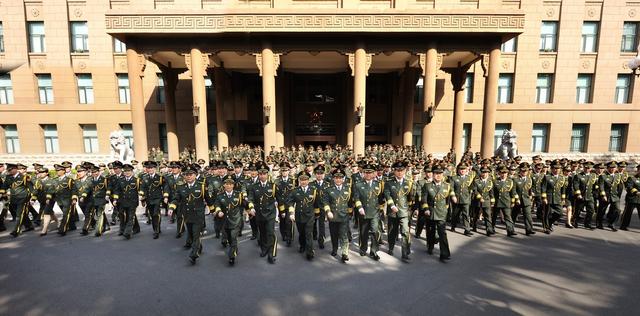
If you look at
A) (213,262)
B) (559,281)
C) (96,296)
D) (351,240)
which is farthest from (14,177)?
(559,281)

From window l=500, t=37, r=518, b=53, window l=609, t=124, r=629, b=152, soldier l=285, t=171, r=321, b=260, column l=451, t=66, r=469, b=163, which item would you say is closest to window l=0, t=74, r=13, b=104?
soldier l=285, t=171, r=321, b=260

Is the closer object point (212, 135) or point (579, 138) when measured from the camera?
point (579, 138)

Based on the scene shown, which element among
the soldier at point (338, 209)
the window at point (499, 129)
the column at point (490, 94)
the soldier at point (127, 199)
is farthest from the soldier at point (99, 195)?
the window at point (499, 129)

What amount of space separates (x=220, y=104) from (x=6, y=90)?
620 inches

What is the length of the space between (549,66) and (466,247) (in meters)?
21.0

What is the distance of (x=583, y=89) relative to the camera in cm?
2123

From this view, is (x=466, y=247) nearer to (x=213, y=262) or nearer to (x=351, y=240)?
(x=351, y=240)

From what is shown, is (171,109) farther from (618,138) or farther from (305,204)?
(618,138)

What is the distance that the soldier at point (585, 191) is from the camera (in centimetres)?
833

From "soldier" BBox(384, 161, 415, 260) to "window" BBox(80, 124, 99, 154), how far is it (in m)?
24.0

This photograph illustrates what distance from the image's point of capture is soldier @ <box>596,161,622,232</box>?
8219 mm

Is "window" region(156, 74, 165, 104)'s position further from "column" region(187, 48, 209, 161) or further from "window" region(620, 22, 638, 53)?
"window" region(620, 22, 638, 53)

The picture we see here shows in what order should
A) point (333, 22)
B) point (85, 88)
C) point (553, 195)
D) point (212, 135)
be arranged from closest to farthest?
point (553, 195) < point (333, 22) < point (85, 88) < point (212, 135)

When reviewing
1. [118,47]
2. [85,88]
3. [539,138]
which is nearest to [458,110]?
[539,138]
